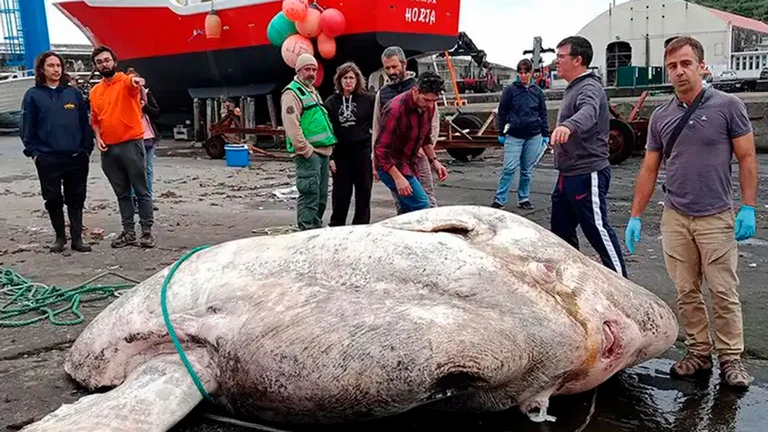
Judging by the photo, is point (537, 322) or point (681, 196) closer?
point (537, 322)

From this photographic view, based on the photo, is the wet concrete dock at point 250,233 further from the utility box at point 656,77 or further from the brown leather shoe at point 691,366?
the utility box at point 656,77

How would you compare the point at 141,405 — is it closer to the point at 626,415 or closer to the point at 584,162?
the point at 626,415

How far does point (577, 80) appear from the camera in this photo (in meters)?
5.46

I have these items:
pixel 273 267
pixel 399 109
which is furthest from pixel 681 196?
pixel 399 109

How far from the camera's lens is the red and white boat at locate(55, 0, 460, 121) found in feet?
51.1

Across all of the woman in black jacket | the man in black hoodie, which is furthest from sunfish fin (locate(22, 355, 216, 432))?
the man in black hoodie

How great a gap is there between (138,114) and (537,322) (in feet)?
17.8

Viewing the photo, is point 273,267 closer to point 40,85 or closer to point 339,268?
point 339,268

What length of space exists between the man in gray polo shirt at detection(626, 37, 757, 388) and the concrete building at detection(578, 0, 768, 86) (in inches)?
1449

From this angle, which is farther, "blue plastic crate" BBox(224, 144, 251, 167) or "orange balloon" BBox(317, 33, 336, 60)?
"orange balloon" BBox(317, 33, 336, 60)

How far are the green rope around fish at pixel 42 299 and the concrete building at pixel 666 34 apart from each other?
3757 cm

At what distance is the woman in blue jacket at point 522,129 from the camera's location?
374 inches

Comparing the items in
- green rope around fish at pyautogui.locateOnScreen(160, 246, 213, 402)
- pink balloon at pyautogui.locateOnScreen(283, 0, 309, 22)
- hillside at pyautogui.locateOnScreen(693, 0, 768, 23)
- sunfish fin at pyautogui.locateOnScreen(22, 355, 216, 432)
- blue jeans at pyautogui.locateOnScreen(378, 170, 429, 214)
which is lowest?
sunfish fin at pyautogui.locateOnScreen(22, 355, 216, 432)

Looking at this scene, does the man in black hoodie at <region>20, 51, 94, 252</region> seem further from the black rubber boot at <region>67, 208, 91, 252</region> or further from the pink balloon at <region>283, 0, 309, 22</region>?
the pink balloon at <region>283, 0, 309, 22</region>
